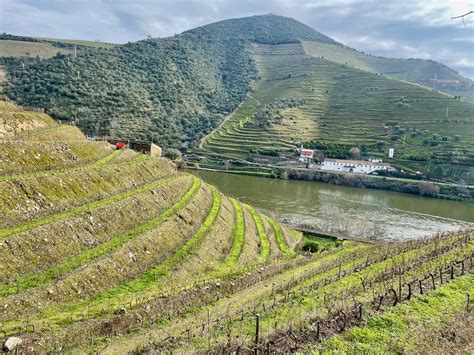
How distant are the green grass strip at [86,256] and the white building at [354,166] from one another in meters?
63.7

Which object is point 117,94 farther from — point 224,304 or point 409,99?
point 224,304

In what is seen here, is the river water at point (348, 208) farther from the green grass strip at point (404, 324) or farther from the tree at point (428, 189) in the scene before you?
the green grass strip at point (404, 324)

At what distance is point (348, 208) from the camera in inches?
2263

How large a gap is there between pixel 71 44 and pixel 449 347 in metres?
150

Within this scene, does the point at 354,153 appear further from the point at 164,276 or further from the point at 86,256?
the point at 86,256

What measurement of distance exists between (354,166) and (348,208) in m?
28.2

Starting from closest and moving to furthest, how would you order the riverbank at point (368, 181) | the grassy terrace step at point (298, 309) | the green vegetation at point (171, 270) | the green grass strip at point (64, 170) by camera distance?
the green vegetation at point (171, 270) < the grassy terrace step at point (298, 309) < the green grass strip at point (64, 170) < the riverbank at point (368, 181)

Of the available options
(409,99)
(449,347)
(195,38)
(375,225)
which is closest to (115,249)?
(449,347)

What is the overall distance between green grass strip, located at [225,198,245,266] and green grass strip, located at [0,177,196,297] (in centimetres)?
458

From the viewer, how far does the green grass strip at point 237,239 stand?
23977 mm

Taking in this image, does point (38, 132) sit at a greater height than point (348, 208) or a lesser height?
greater

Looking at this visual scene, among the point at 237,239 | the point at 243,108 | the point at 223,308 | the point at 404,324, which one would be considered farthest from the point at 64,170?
the point at 243,108

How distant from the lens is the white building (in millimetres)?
82000

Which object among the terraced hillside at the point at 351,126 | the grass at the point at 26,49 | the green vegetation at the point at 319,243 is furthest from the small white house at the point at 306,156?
the grass at the point at 26,49
